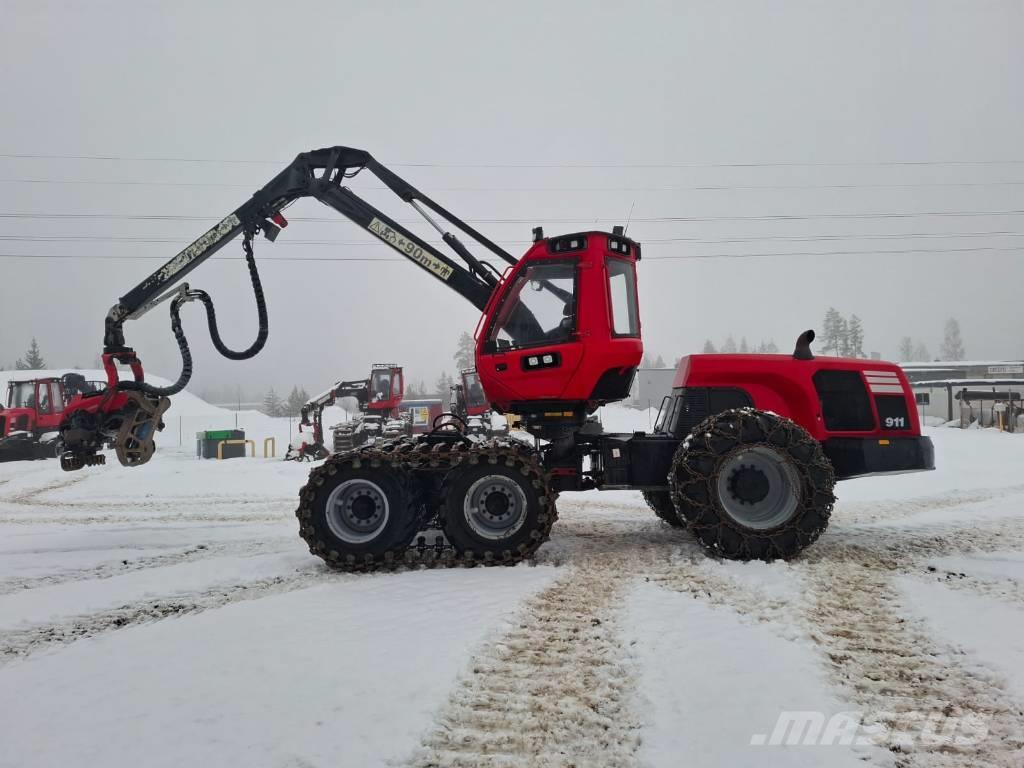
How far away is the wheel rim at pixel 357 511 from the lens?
546 cm

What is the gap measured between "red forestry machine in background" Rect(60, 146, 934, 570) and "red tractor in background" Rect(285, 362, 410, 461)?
12395 mm

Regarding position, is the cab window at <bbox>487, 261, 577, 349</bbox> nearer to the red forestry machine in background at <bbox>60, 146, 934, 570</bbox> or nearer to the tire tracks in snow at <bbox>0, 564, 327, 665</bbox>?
the red forestry machine in background at <bbox>60, 146, 934, 570</bbox>

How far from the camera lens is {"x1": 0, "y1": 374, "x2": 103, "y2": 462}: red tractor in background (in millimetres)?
Answer: 20047

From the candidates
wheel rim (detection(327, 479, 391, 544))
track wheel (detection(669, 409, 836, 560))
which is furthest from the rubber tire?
wheel rim (detection(327, 479, 391, 544))

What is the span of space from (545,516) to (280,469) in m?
12.3

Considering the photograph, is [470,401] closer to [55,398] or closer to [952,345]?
[55,398]

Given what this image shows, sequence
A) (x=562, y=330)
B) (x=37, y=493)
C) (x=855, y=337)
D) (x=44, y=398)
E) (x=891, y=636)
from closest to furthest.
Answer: (x=891, y=636) → (x=562, y=330) → (x=37, y=493) → (x=44, y=398) → (x=855, y=337)

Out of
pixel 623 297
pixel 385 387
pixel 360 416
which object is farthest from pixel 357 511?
pixel 385 387

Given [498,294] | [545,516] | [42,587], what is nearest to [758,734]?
[545,516]

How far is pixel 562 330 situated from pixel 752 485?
236cm

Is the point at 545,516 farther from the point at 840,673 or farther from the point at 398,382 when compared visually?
the point at 398,382

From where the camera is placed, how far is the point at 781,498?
5.69 m

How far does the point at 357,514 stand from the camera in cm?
555

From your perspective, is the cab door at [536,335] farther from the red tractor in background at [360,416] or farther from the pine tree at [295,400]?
the pine tree at [295,400]
